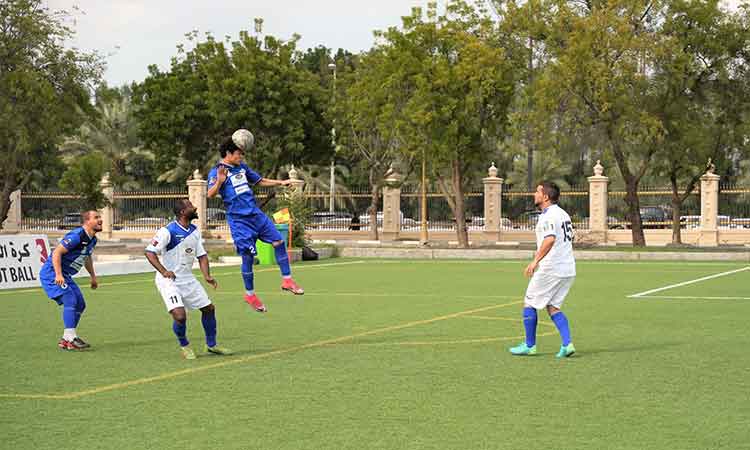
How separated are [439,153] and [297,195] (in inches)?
239

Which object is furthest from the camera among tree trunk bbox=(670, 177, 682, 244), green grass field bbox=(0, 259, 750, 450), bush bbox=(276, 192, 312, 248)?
tree trunk bbox=(670, 177, 682, 244)

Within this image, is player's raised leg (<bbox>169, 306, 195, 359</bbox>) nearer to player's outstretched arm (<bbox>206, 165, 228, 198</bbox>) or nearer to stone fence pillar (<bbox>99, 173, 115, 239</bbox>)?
player's outstretched arm (<bbox>206, 165, 228, 198</bbox>)

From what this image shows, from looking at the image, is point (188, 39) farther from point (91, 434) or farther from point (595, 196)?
point (91, 434)

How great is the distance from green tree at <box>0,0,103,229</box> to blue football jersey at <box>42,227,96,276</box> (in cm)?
2690

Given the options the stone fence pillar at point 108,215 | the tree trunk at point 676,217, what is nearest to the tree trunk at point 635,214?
the tree trunk at point 676,217

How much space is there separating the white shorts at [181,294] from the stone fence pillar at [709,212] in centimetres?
3229

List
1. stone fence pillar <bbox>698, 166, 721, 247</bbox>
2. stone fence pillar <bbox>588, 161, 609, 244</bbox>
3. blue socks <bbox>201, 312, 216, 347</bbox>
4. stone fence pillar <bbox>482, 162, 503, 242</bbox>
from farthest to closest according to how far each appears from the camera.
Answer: stone fence pillar <bbox>482, 162, 503, 242</bbox> < stone fence pillar <bbox>588, 161, 609, 244</bbox> < stone fence pillar <bbox>698, 166, 721, 247</bbox> < blue socks <bbox>201, 312, 216, 347</bbox>

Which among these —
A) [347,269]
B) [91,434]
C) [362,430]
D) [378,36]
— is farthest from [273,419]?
[378,36]

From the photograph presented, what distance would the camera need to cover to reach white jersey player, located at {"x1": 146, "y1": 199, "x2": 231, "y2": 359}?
10.3 m

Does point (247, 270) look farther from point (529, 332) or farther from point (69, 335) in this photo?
point (529, 332)

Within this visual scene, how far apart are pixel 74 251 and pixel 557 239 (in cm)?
528

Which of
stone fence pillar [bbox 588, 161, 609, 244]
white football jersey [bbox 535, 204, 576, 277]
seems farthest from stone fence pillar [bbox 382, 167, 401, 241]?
white football jersey [bbox 535, 204, 576, 277]

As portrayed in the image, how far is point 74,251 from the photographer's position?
1173 centimetres

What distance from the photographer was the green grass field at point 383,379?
23.1ft
